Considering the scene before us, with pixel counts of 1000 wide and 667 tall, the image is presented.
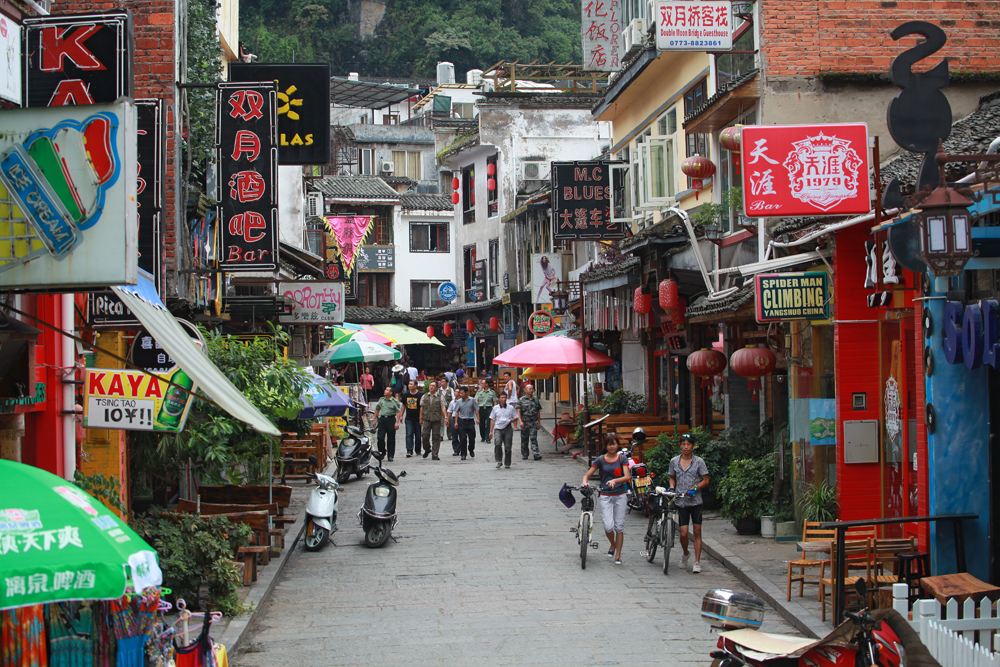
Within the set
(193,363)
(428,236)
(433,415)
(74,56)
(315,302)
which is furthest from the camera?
(428,236)

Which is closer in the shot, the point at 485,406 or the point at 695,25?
the point at 695,25

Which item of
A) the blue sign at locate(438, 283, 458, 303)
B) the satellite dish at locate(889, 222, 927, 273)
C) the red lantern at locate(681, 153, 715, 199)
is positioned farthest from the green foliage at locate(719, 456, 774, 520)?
the blue sign at locate(438, 283, 458, 303)

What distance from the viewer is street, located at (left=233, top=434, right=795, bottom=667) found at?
29.2ft

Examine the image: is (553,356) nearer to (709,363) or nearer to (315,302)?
(315,302)

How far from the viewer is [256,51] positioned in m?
60.6

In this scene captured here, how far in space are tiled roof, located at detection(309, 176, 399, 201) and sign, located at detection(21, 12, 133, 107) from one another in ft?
155

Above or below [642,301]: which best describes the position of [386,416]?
below

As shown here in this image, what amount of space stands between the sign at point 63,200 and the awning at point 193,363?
24cm

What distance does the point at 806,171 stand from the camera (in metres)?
11.2

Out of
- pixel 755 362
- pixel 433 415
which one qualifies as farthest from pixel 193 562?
pixel 433 415

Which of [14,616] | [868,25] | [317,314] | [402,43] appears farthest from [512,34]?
[14,616]

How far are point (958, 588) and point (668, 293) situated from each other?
11734 mm

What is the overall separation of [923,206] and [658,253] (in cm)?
1301

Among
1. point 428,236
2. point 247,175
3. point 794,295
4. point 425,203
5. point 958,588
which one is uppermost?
point 425,203
